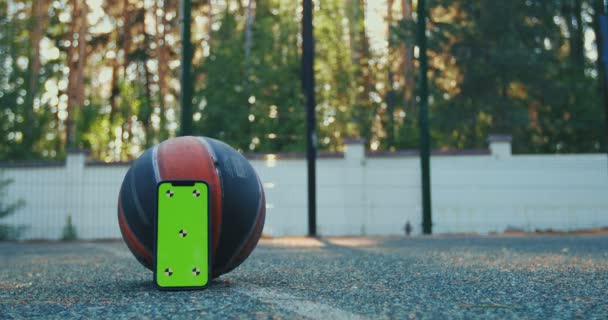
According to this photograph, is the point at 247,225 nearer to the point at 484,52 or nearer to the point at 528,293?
the point at 528,293

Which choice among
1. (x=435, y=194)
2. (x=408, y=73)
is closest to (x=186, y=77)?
(x=435, y=194)

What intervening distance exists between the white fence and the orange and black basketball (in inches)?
475

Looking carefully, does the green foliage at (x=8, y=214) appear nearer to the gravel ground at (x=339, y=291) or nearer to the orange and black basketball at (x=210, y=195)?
the gravel ground at (x=339, y=291)

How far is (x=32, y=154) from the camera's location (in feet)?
75.4

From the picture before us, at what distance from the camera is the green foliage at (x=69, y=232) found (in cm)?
Result: 1802

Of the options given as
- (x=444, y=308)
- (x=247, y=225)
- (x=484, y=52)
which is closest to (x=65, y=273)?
(x=247, y=225)

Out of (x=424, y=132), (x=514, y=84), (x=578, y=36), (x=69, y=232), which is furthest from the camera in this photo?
(x=578, y=36)

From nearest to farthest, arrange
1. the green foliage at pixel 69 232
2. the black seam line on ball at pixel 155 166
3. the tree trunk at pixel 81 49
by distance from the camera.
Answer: the black seam line on ball at pixel 155 166
the green foliage at pixel 69 232
the tree trunk at pixel 81 49

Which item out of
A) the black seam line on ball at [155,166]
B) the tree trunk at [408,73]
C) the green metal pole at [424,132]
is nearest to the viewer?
the black seam line on ball at [155,166]

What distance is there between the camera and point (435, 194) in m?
17.8

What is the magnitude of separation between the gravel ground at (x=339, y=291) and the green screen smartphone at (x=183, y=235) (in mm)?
135

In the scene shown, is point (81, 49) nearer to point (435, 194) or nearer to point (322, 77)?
point (322, 77)

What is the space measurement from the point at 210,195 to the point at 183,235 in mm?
334

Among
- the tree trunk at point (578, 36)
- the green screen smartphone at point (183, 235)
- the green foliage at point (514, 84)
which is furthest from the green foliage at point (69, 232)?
the tree trunk at point (578, 36)
